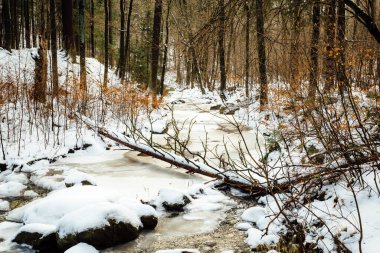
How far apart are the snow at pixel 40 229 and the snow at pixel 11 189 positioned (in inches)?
69.9

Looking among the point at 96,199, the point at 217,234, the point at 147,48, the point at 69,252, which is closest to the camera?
the point at 69,252

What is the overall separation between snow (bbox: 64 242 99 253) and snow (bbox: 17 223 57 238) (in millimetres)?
468

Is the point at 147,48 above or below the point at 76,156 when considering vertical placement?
above

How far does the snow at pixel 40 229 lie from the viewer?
4168 millimetres

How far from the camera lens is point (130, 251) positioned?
4039mm

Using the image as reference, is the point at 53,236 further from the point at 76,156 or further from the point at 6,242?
the point at 76,156

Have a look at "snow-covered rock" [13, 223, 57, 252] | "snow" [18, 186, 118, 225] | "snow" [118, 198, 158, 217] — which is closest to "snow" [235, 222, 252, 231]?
"snow" [118, 198, 158, 217]

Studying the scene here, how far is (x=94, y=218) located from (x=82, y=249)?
41 centimetres

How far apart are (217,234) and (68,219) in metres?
1.80

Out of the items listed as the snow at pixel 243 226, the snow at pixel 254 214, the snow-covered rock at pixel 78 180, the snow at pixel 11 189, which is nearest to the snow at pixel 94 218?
the snow at pixel 243 226

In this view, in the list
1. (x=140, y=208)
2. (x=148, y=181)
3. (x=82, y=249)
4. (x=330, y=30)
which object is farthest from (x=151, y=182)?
(x=330, y=30)

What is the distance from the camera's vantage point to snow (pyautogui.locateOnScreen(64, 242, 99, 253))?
380 centimetres

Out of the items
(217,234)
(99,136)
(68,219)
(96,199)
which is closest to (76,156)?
(99,136)

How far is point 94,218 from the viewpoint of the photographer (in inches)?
164
